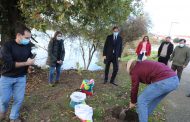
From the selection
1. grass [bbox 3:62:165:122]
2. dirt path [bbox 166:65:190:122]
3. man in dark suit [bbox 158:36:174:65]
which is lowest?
dirt path [bbox 166:65:190:122]

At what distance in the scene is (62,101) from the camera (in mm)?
6930

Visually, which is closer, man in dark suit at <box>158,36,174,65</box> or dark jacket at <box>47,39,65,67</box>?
dark jacket at <box>47,39,65,67</box>

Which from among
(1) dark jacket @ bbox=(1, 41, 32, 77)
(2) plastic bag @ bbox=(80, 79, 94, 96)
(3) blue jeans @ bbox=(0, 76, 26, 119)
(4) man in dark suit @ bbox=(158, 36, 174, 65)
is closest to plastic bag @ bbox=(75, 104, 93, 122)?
(3) blue jeans @ bbox=(0, 76, 26, 119)

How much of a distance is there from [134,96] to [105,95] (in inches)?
99.2

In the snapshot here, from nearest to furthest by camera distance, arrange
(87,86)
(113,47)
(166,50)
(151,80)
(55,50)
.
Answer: (151,80), (87,86), (55,50), (113,47), (166,50)

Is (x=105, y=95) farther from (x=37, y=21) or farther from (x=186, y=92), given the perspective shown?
(x=186, y=92)

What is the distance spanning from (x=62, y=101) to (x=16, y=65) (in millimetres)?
2340

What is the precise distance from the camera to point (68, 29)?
15.1 m

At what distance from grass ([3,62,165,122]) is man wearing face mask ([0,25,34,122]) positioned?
962mm

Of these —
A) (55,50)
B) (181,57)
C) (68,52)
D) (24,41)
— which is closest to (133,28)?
(68,52)

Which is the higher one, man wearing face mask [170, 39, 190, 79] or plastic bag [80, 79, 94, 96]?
man wearing face mask [170, 39, 190, 79]

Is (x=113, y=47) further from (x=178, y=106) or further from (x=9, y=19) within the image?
(x=9, y=19)

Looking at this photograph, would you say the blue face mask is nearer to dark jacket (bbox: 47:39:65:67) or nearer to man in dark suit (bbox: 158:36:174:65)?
dark jacket (bbox: 47:39:65:67)

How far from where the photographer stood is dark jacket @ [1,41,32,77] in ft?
15.9
